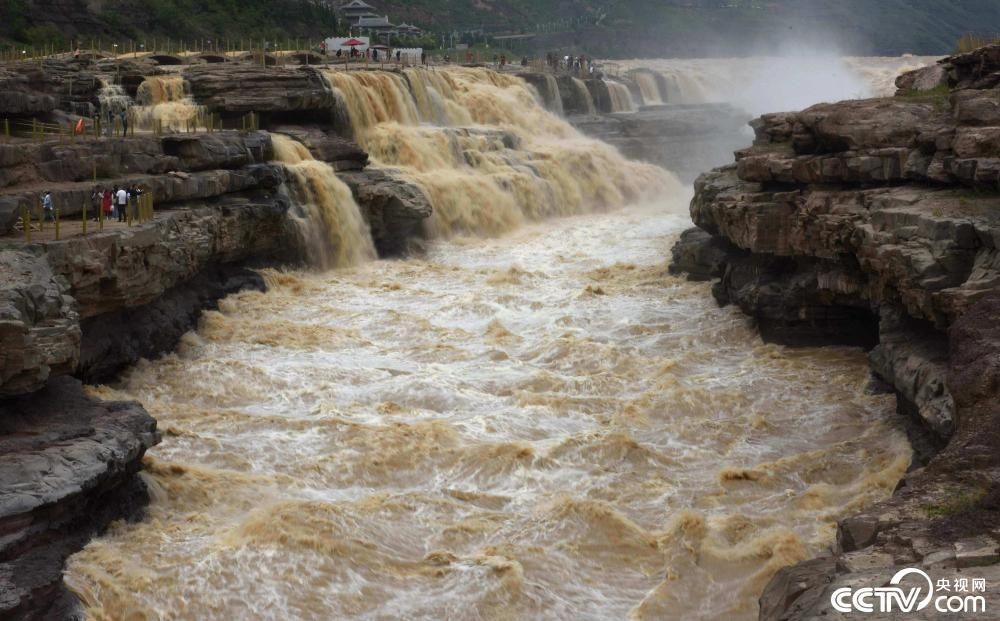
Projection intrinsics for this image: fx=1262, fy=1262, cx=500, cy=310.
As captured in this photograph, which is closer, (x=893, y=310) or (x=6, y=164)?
(x=893, y=310)

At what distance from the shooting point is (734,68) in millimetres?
65438

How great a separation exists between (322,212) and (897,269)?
15168mm

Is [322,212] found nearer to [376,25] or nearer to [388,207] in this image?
[388,207]

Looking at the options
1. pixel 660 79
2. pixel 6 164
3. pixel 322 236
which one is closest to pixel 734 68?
pixel 660 79

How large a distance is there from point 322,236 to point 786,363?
11904 mm

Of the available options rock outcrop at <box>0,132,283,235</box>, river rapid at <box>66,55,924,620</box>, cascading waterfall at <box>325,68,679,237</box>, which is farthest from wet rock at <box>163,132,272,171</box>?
cascading waterfall at <box>325,68,679,237</box>

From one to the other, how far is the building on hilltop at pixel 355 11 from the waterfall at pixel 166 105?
43047 millimetres

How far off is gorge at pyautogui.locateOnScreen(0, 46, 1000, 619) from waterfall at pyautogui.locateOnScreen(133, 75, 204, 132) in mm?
82

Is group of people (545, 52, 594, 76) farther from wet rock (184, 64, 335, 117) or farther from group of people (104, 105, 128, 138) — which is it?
group of people (104, 105, 128, 138)

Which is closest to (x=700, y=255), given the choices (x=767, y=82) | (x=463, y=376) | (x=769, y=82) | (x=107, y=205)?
(x=463, y=376)

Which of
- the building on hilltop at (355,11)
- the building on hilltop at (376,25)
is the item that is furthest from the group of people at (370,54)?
the building on hilltop at (355,11)

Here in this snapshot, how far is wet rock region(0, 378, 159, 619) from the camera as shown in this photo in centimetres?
1157

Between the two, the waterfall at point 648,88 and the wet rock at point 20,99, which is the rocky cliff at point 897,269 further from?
the waterfall at point 648,88

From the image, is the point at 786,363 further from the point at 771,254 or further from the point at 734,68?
the point at 734,68
